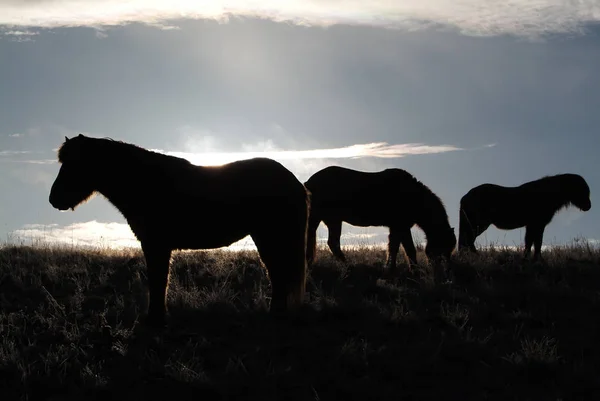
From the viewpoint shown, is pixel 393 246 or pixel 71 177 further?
pixel 393 246

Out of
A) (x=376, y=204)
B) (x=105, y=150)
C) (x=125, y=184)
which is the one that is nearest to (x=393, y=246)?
(x=376, y=204)

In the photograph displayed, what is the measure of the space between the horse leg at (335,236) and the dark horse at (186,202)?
5030mm

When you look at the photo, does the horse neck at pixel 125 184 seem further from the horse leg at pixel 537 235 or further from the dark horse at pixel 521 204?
the horse leg at pixel 537 235

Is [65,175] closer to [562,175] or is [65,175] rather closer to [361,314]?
[361,314]

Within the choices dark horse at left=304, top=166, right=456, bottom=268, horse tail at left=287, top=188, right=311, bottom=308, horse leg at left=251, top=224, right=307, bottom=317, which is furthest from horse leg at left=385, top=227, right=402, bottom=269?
horse leg at left=251, top=224, right=307, bottom=317

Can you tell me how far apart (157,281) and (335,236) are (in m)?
6.44

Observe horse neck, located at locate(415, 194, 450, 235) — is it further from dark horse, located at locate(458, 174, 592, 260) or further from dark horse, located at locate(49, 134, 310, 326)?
dark horse, located at locate(49, 134, 310, 326)

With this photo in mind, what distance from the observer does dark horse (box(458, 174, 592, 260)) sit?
1658 centimetres

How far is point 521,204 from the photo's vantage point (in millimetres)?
16953

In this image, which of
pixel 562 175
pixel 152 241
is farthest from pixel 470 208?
pixel 152 241

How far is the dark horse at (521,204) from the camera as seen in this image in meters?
16.6

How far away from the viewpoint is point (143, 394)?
6.78 m

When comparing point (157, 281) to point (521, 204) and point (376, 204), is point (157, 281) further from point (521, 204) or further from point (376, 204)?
point (521, 204)

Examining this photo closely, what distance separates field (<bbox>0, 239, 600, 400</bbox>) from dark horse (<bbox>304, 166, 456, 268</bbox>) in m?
1.92
